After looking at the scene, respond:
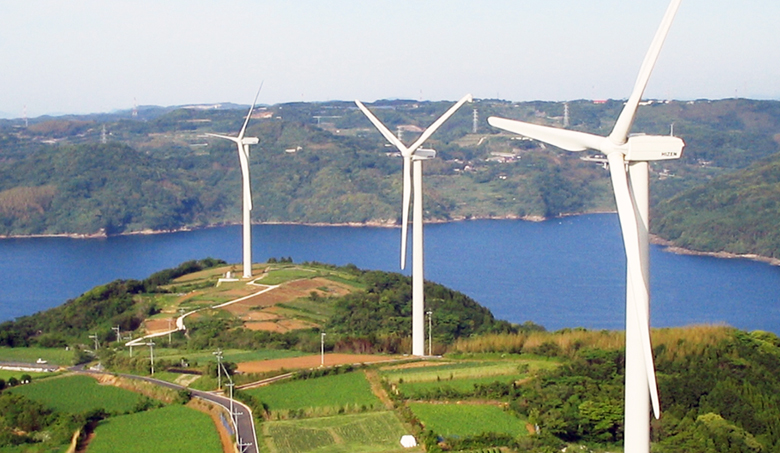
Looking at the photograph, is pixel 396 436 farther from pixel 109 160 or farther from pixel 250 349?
pixel 109 160

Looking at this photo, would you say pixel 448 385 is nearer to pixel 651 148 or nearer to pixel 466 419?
pixel 466 419

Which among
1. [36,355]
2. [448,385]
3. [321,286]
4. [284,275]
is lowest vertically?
[36,355]

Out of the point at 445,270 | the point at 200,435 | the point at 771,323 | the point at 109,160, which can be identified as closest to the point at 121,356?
the point at 200,435

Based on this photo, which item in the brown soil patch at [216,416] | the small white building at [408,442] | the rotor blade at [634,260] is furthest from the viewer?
the brown soil patch at [216,416]

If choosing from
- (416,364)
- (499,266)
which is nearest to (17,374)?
(416,364)

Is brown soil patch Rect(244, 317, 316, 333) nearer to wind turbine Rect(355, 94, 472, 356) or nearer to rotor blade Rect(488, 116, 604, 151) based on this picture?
wind turbine Rect(355, 94, 472, 356)

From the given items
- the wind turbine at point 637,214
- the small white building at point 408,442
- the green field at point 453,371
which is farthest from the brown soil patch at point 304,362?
the wind turbine at point 637,214

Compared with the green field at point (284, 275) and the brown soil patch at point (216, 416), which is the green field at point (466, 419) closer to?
the brown soil patch at point (216, 416)
